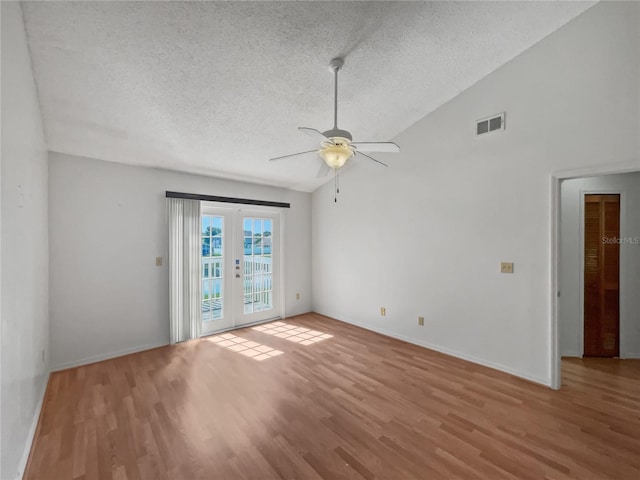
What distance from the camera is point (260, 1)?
6.26ft

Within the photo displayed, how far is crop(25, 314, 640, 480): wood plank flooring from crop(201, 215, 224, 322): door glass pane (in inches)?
39.0

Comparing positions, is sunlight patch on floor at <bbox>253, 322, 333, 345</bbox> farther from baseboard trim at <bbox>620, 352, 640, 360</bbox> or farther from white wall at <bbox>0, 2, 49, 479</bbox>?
baseboard trim at <bbox>620, 352, 640, 360</bbox>

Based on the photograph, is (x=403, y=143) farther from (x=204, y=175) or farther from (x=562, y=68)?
(x=204, y=175)

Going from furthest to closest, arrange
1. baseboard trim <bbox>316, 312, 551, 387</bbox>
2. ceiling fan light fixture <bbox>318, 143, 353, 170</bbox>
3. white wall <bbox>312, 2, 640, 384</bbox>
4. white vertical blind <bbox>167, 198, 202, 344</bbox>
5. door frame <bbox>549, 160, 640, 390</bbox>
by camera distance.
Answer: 1. white vertical blind <bbox>167, 198, 202, 344</bbox>
2. baseboard trim <bbox>316, 312, 551, 387</bbox>
3. door frame <bbox>549, 160, 640, 390</bbox>
4. white wall <bbox>312, 2, 640, 384</bbox>
5. ceiling fan light fixture <bbox>318, 143, 353, 170</bbox>

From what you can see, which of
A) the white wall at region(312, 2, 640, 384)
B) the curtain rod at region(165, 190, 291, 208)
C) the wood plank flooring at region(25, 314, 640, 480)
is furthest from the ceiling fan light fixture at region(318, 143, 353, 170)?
the curtain rod at region(165, 190, 291, 208)

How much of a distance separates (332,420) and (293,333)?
217cm

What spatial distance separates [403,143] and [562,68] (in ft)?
5.74

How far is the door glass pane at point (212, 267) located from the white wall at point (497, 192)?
7.71 ft

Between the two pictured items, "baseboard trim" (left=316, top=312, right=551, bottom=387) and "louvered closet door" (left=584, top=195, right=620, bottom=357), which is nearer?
"baseboard trim" (left=316, top=312, right=551, bottom=387)

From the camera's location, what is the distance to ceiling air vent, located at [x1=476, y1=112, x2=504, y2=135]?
9.98ft

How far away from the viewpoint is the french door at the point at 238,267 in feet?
14.1

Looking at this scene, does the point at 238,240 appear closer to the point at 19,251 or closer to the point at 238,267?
the point at 238,267

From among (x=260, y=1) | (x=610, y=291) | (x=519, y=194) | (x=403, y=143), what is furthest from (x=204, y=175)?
(x=610, y=291)

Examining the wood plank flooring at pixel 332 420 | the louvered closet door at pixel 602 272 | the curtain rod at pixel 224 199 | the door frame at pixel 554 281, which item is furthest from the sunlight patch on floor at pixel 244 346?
the louvered closet door at pixel 602 272
